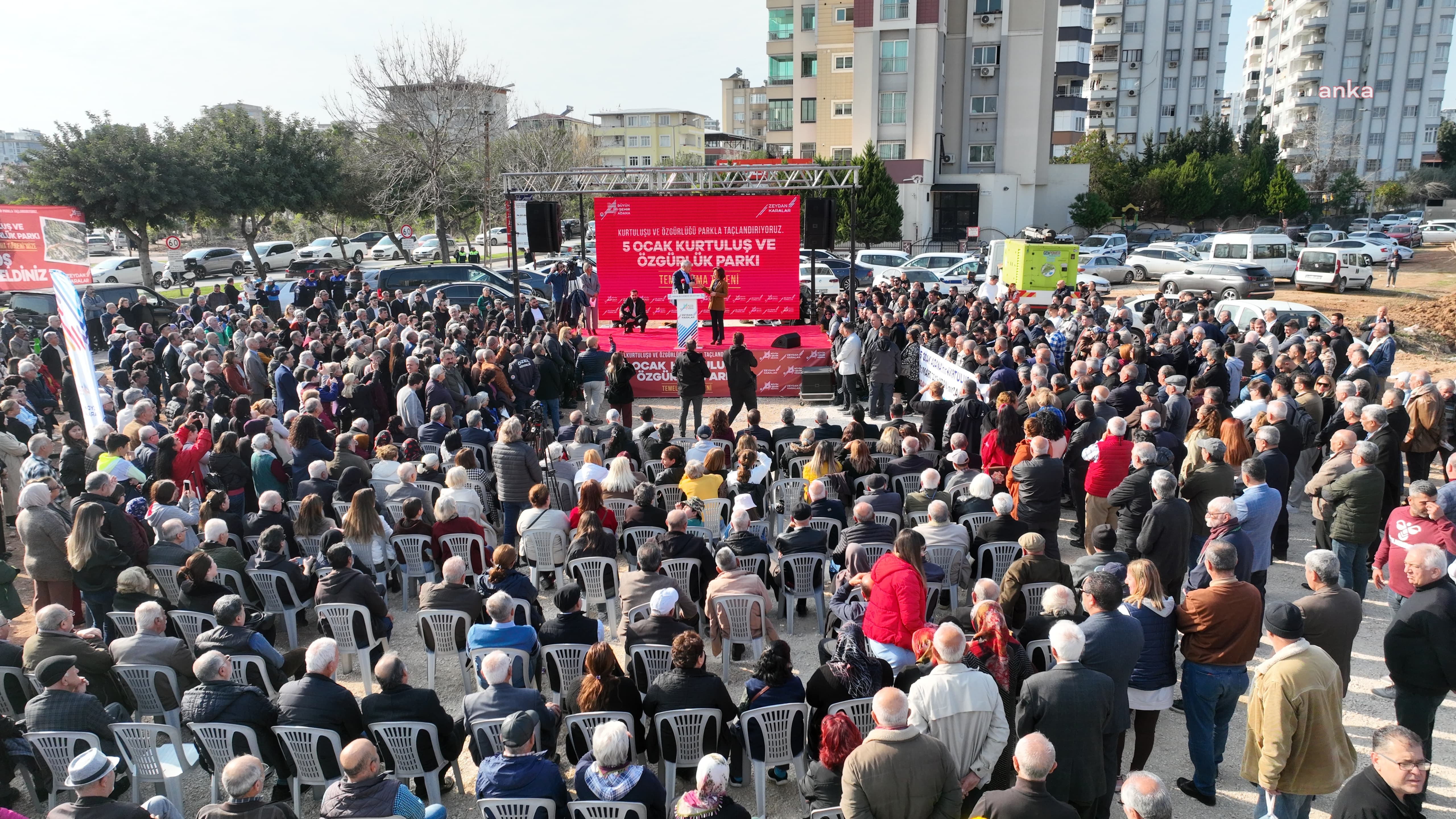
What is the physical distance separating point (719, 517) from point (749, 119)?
11168 centimetres

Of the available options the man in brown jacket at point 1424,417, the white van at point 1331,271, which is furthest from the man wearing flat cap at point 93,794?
the white van at point 1331,271

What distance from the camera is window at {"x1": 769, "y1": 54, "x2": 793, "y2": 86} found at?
55719 mm

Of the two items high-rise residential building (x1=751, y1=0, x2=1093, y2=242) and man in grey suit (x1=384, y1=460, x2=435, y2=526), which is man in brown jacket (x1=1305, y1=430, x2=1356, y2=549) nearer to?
man in grey suit (x1=384, y1=460, x2=435, y2=526)

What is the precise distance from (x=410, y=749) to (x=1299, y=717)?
14.2 feet

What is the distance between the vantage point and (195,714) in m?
4.49

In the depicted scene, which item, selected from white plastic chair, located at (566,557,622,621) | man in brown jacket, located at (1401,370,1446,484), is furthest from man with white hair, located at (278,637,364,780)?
man in brown jacket, located at (1401,370,1446,484)

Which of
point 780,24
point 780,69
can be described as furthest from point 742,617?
point 780,24

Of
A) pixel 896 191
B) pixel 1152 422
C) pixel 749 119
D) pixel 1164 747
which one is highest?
pixel 749 119

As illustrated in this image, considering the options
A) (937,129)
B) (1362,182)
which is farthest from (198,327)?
(1362,182)

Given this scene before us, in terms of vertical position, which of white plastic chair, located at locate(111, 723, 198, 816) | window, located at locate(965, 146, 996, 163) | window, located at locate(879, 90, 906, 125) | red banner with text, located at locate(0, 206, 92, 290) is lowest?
white plastic chair, located at locate(111, 723, 198, 816)

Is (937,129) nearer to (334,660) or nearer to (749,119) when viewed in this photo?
(334,660)

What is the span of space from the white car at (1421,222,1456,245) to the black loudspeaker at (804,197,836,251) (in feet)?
148

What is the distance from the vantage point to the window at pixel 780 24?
5628 centimetres

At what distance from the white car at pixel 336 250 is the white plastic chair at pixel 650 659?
40.7m
